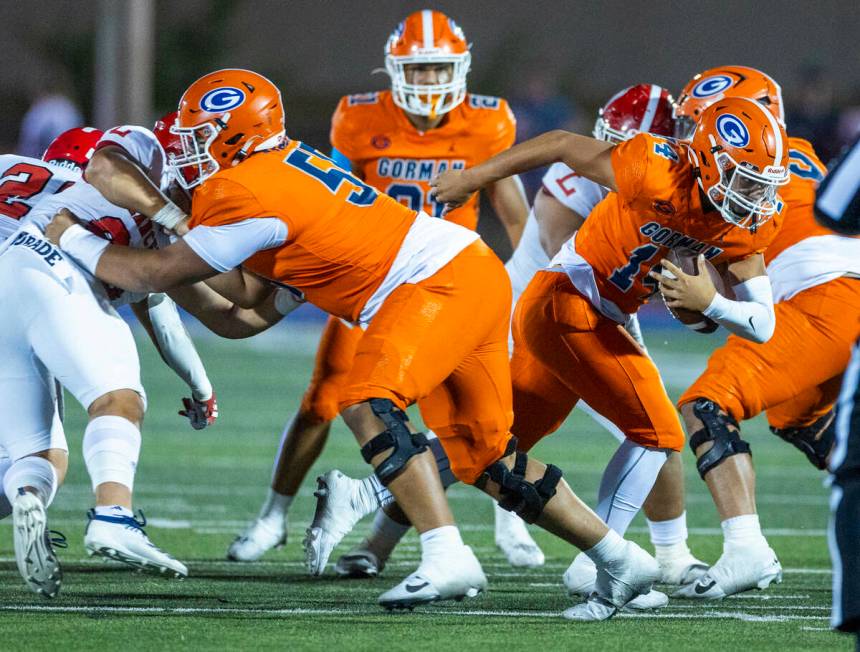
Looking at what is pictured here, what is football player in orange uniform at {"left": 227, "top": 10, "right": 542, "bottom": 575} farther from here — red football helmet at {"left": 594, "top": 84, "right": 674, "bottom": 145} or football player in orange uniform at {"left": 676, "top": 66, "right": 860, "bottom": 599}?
football player in orange uniform at {"left": 676, "top": 66, "right": 860, "bottom": 599}

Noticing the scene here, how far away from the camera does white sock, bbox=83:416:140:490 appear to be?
418cm

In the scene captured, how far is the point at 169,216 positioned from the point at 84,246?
0.83 ft

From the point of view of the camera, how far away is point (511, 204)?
593 centimetres

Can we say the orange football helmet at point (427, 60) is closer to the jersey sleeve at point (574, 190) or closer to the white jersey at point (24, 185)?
the jersey sleeve at point (574, 190)

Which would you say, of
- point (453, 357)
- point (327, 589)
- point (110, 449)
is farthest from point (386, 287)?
point (327, 589)

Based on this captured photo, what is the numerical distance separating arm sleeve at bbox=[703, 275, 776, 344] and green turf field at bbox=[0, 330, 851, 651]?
0.81 m

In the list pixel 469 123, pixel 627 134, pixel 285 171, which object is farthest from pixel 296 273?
pixel 469 123

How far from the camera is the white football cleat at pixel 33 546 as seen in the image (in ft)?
12.8

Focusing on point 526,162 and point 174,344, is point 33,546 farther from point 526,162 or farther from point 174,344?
point 526,162

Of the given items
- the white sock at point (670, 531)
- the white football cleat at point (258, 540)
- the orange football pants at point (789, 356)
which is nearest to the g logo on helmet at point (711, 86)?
the orange football pants at point (789, 356)

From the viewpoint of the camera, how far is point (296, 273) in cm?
420

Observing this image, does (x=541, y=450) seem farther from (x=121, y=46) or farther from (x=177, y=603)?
(x=121, y=46)

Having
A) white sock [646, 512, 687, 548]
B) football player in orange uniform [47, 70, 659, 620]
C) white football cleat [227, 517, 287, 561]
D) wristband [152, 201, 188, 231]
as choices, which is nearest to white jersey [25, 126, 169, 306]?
football player in orange uniform [47, 70, 659, 620]

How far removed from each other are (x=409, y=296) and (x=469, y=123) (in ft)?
6.73
